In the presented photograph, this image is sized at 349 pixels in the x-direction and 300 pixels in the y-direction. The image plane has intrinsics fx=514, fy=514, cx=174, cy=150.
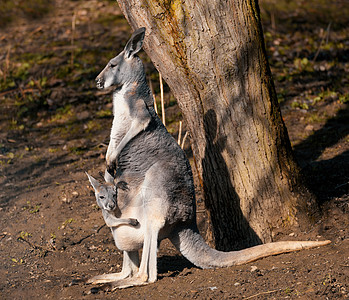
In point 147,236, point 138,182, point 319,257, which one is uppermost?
point 138,182

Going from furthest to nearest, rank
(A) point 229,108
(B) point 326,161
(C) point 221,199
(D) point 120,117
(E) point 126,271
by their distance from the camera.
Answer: (B) point 326,161 < (C) point 221,199 < (A) point 229,108 < (E) point 126,271 < (D) point 120,117

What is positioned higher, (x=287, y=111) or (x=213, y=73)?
(x=213, y=73)

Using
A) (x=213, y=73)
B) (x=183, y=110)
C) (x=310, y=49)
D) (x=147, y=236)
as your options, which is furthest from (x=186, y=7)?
(x=310, y=49)

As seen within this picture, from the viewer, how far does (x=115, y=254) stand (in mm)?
5707

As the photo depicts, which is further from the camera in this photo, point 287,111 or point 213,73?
point 287,111

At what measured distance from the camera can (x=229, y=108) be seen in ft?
16.5

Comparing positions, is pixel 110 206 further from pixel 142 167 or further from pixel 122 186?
pixel 142 167

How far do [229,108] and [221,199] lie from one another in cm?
98

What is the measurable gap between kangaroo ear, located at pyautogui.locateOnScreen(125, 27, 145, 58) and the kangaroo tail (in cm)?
165

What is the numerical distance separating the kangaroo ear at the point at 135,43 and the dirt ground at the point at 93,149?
201cm

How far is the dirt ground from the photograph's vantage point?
4.44 m

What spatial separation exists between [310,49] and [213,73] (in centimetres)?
748

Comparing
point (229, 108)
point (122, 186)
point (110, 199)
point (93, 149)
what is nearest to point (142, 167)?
point (122, 186)

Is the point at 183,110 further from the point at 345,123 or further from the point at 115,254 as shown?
the point at 345,123
